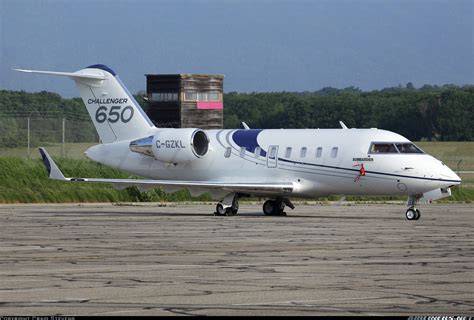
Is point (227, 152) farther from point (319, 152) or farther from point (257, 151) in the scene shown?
point (319, 152)

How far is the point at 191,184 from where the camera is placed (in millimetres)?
35938

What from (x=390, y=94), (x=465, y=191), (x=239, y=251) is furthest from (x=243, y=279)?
(x=390, y=94)

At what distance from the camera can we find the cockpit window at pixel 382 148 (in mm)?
34938

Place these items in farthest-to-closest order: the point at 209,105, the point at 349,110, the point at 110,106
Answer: the point at 349,110
the point at 209,105
the point at 110,106

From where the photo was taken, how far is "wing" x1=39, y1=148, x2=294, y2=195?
35.8m

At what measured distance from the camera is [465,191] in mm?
53344

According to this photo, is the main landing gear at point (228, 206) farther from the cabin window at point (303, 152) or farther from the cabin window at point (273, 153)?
the cabin window at point (303, 152)

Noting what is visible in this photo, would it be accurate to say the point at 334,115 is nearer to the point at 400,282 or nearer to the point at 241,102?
the point at 241,102

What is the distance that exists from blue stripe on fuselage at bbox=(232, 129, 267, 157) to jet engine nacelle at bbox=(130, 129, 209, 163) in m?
1.08

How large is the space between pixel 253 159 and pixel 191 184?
8.28 feet

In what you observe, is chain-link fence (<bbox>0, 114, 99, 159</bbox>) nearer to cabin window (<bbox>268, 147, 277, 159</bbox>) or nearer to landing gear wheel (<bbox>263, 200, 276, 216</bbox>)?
landing gear wheel (<bbox>263, 200, 276, 216</bbox>)

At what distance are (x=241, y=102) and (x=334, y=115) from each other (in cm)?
1228

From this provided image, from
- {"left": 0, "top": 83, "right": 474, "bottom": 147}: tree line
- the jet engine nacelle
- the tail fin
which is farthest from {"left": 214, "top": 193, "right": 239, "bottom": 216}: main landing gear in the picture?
{"left": 0, "top": 83, "right": 474, "bottom": 147}: tree line

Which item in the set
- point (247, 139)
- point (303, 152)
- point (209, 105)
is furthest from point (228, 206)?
point (209, 105)
